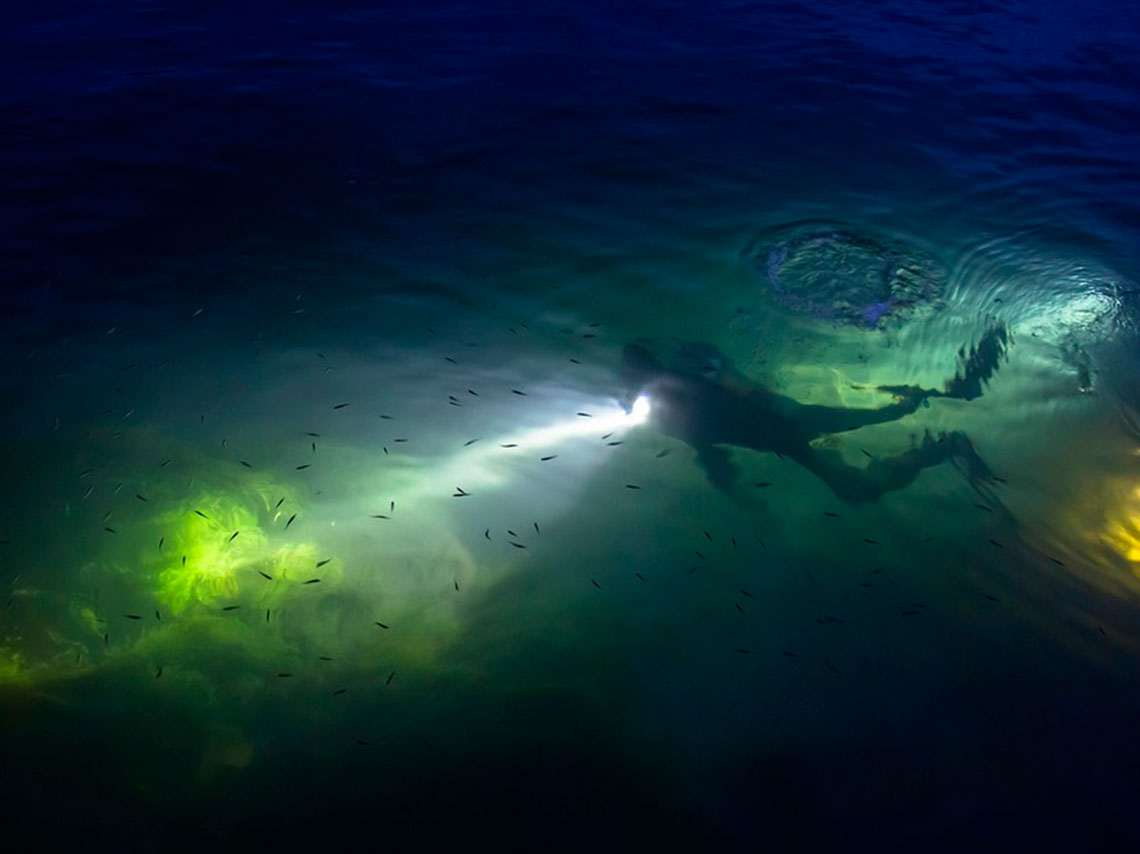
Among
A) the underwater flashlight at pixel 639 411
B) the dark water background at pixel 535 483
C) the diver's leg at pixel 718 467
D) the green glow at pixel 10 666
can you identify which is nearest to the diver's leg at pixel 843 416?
the dark water background at pixel 535 483

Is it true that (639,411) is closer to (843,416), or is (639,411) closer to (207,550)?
(843,416)

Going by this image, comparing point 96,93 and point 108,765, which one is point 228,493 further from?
point 96,93

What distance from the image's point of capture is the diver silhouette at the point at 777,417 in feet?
18.3

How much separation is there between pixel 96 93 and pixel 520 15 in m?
5.97

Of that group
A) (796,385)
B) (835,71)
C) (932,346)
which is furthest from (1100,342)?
(835,71)

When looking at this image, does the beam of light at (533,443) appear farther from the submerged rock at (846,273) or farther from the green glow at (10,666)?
the green glow at (10,666)

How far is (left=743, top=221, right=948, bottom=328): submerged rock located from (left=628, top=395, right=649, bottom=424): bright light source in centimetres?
185

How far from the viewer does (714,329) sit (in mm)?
6727

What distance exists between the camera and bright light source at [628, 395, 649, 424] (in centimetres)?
592

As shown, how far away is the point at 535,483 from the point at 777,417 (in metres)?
1.95

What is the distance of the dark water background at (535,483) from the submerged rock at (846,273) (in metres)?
0.17

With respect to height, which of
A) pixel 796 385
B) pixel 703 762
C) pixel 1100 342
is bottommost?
pixel 703 762

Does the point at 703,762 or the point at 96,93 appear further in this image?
the point at 96,93

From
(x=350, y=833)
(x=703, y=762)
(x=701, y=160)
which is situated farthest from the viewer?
(x=701, y=160)
